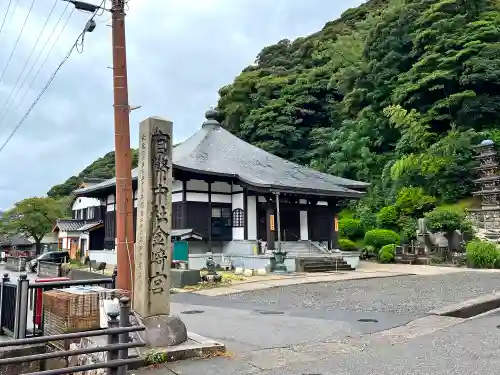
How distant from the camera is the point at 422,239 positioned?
2398cm

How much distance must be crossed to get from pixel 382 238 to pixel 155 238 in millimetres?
21639

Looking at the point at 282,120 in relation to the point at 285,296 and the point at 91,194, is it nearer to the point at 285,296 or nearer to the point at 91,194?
the point at 91,194

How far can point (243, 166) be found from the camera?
23969mm

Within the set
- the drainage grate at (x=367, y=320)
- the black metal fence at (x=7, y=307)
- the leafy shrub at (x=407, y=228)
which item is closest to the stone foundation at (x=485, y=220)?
the leafy shrub at (x=407, y=228)

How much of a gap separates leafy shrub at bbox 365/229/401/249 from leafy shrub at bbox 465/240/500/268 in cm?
503

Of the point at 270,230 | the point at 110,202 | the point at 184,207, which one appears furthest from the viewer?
the point at 110,202

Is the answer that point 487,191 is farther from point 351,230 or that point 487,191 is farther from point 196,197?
point 196,197

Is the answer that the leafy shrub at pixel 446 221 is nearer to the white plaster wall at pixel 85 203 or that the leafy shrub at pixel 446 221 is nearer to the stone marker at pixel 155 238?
the stone marker at pixel 155 238

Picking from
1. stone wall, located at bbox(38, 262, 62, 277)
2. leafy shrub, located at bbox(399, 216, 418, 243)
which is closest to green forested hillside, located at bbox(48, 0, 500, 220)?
leafy shrub, located at bbox(399, 216, 418, 243)

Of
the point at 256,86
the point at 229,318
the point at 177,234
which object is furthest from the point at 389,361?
the point at 256,86

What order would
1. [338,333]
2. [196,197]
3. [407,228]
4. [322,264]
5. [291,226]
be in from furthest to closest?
[407,228]
[291,226]
[196,197]
[322,264]
[338,333]

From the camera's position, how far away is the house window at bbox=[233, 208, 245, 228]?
22.2 m

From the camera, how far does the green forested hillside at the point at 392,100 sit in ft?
97.2

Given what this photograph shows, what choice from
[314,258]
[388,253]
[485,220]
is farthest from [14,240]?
[485,220]
